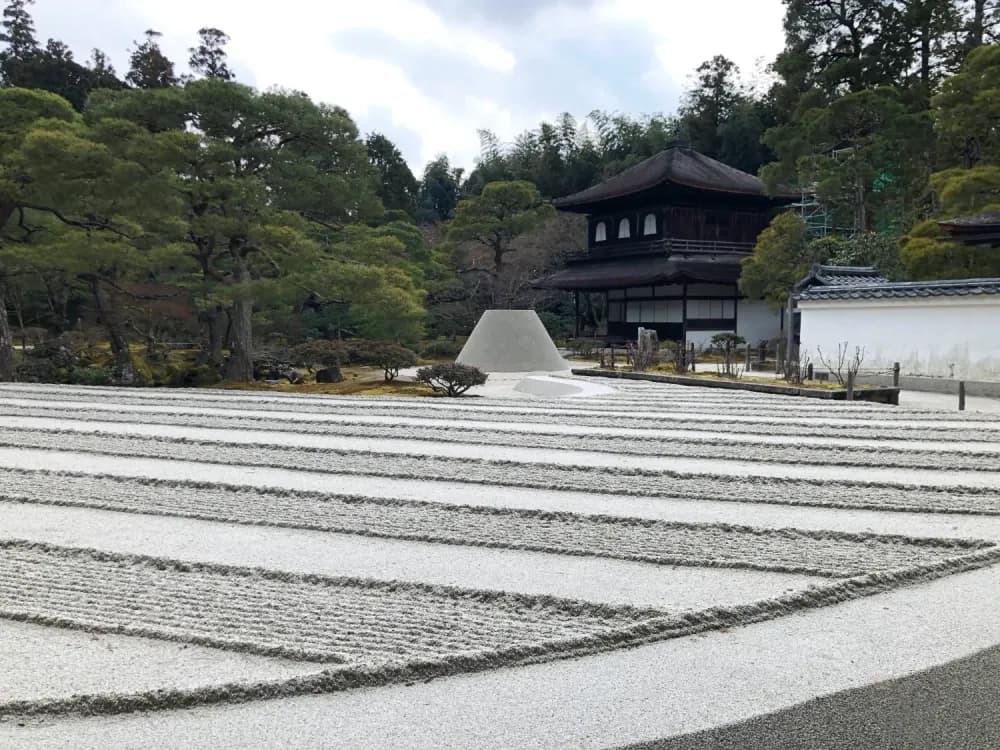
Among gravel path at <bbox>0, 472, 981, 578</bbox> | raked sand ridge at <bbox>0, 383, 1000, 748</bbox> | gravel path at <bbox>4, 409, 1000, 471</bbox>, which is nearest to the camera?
raked sand ridge at <bbox>0, 383, 1000, 748</bbox>

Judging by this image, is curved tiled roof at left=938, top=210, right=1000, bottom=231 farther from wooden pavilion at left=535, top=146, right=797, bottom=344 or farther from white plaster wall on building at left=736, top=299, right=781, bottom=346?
white plaster wall on building at left=736, top=299, right=781, bottom=346

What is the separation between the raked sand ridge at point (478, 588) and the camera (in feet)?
6.49

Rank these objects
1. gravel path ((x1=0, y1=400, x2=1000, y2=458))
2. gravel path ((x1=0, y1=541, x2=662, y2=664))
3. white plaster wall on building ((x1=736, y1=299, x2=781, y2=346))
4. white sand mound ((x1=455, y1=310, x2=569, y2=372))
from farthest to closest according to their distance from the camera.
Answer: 1. white plaster wall on building ((x1=736, y1=299, x2=781, y2=346))
2. white sand mound ((x1=455, y1=310, x2=569, y2=372))
3. gravel path ((x1=0, y1=400, x2=1000, y2=458))
4. gravel path ((x1=0, y1=541, x2=662, y2=664))

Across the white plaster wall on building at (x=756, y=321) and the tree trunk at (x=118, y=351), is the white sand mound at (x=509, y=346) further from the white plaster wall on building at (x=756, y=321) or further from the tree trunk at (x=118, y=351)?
the white plaster wall on building at (x=756, y=321)

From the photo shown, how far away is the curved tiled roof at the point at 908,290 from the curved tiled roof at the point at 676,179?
9198mm

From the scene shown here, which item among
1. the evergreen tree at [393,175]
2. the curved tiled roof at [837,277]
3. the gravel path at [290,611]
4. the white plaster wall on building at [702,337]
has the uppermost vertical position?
the evergreen tree at [393,175]

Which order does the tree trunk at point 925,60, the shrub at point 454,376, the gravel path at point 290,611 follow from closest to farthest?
the gravel path at point 290,611 → the shrub at point 454,376 → the tree trunk at point 925,60

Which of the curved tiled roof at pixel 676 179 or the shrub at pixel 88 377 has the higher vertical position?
the curved tiled roof at pixel 676 179

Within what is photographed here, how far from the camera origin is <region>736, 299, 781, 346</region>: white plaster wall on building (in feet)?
72.0

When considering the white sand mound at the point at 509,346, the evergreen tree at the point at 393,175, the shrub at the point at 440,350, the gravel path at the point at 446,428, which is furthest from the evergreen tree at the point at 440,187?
the gravel path at the point at 446,428

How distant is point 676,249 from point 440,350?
7.06m

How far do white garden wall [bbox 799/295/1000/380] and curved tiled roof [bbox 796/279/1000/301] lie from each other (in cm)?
8

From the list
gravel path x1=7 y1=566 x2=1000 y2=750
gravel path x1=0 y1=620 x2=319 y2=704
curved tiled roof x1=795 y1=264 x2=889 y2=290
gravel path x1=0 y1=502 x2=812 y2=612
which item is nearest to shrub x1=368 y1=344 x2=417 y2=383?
curved tiled roof x1=795 y1=264 x2=889 y2=290

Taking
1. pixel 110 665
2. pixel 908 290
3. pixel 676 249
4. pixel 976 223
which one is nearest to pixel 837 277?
pixel 908 290
